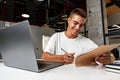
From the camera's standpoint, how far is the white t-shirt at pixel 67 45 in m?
1.77

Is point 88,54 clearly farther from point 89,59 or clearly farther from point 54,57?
point 54,57

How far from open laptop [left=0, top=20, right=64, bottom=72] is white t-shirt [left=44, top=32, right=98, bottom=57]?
0.83 meters

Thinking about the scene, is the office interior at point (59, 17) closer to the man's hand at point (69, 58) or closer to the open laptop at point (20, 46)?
the man's hand at point (69, 58)

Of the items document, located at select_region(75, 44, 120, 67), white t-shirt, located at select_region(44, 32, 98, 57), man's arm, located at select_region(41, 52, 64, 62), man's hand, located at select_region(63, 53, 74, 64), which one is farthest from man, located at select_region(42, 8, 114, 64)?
document, located at select_region(75, 44, 120, 67)

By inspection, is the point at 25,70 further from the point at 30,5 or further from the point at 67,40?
the point at 30,5

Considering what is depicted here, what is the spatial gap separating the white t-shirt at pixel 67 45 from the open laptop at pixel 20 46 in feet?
2.72

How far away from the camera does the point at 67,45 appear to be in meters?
1.79

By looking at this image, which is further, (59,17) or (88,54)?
(59,17)

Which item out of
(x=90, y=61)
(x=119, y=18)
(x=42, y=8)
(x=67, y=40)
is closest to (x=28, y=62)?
(x=90, y=61)

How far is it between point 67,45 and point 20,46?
1.04 metres

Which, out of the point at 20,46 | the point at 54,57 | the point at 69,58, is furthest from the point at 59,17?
the point at 20,46

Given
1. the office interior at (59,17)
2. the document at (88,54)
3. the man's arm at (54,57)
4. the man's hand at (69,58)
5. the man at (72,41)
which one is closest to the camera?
the document at (88,54)

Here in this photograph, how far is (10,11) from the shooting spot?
3.22m

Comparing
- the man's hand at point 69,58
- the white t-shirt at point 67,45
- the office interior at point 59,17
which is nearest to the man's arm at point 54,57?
the man's hand at point 69,58
